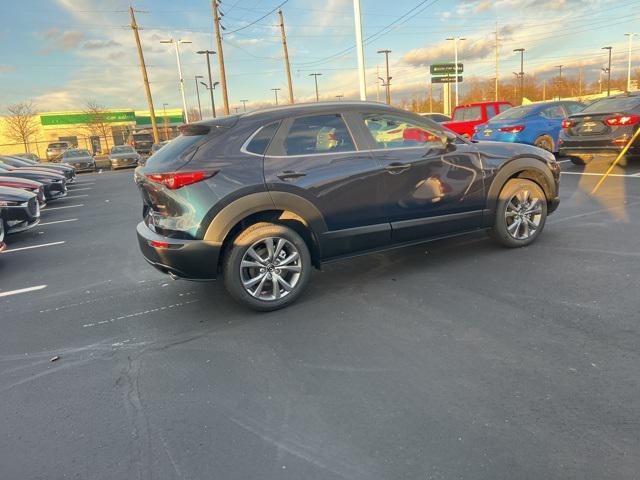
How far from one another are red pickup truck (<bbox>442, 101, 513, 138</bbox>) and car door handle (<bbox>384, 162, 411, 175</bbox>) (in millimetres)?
11708

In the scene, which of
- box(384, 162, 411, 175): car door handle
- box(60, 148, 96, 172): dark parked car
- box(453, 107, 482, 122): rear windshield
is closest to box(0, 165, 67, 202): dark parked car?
box(384, 162, 411, 175): car door handle

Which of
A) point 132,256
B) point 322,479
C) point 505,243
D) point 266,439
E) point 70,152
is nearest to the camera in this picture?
point 322,479

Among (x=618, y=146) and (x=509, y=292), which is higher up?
(x=618, y=146)

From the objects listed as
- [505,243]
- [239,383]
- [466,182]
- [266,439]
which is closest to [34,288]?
[239,383]

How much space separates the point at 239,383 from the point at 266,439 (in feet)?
2.05

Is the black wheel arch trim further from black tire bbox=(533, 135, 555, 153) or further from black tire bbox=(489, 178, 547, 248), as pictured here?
black tire bbox=(533, 135, 555, 153)

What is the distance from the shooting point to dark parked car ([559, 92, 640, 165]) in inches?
384

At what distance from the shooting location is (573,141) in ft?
34.9

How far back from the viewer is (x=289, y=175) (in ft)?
13.5

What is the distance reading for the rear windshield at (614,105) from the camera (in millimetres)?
9984

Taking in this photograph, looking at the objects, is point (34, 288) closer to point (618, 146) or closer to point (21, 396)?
point (21, 396)

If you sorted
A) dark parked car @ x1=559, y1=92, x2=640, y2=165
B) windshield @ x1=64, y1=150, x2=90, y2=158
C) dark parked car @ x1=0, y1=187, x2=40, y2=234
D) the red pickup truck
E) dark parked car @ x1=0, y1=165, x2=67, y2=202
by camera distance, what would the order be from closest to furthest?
dark parked car @ x1=0, y1=187, x2=40, y2=234
dark parked car @ x1=559, y1=92, x2=640, y2=165
dark parked car @ x1=0, y1=165, x2=67, y2=202
the red pickup truck
windshield @ x1=64, y1=150, x2=90, y2=158

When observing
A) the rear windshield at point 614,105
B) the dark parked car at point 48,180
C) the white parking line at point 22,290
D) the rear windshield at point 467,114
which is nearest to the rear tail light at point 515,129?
the rear windshield at point 614,105

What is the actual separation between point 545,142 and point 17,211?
12.1m
